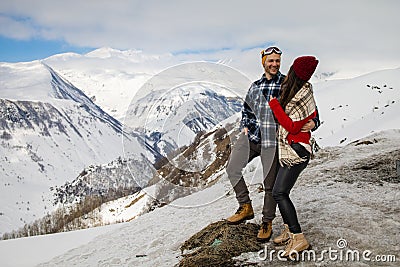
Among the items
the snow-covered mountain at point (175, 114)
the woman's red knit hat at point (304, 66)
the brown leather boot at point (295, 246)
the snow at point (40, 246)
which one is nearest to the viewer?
the woman's red knit hat at point (304, 66)

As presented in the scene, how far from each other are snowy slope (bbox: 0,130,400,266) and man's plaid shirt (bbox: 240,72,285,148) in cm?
162

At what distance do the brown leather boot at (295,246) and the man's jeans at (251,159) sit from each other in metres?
0.58

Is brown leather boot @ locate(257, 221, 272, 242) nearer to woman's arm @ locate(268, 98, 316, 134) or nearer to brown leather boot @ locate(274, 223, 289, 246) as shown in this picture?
brown leather boot @ locate(274, 223, 289, 246)

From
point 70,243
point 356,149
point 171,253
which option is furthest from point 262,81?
point 70,243

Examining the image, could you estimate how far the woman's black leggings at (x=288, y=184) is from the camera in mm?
5219

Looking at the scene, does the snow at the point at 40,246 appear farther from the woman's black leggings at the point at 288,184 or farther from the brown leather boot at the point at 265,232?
the woman's black leggings at the point at 288,184

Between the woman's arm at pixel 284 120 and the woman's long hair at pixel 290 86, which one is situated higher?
the woman's long hair at pixel 290 86

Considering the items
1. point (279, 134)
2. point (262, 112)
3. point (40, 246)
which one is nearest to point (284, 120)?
point (279, 134)

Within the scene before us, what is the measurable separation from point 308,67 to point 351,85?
38.3 meters

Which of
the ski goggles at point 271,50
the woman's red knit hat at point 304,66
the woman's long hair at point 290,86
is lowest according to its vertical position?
the woman's long hair at point 290,86

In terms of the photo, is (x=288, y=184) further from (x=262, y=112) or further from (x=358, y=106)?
(x=358, y=106)

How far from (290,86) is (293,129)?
0.55 meters

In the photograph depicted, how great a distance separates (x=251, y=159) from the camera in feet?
20.2

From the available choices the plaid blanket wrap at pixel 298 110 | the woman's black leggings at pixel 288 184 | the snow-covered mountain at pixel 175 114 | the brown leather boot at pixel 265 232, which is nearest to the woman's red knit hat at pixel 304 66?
the plaid blanket wrap at pixel 298 110
